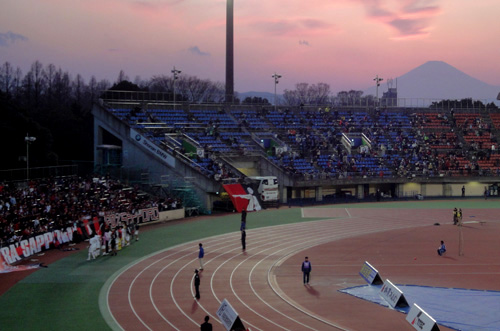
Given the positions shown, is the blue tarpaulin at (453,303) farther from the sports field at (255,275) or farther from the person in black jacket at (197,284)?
the person in black jacket at (197,284)

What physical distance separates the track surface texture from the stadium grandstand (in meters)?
13.7

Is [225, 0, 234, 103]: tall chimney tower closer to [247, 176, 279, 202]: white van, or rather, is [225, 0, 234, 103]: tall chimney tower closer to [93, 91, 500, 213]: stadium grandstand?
[93, 91, 500, 213]: stadium grandstand

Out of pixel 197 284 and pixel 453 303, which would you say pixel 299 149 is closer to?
pixel 197 284

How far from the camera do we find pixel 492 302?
66.4ft

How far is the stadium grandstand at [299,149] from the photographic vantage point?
2008 inches

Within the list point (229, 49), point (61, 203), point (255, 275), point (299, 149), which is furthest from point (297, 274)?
point (229, 49)

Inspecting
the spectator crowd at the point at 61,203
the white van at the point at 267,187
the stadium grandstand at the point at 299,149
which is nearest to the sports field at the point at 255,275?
the spectator crowd at the point at 61,203

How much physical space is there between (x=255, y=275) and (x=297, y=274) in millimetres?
1914

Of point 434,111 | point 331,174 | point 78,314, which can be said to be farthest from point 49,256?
point 434,111

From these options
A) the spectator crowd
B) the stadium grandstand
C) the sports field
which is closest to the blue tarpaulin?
the sports field

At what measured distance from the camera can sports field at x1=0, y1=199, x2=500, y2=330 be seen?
18.7 meters

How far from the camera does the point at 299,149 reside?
61.0 meters

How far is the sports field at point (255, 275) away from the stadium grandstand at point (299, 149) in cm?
1018

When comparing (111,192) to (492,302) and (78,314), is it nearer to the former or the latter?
(78,314)
